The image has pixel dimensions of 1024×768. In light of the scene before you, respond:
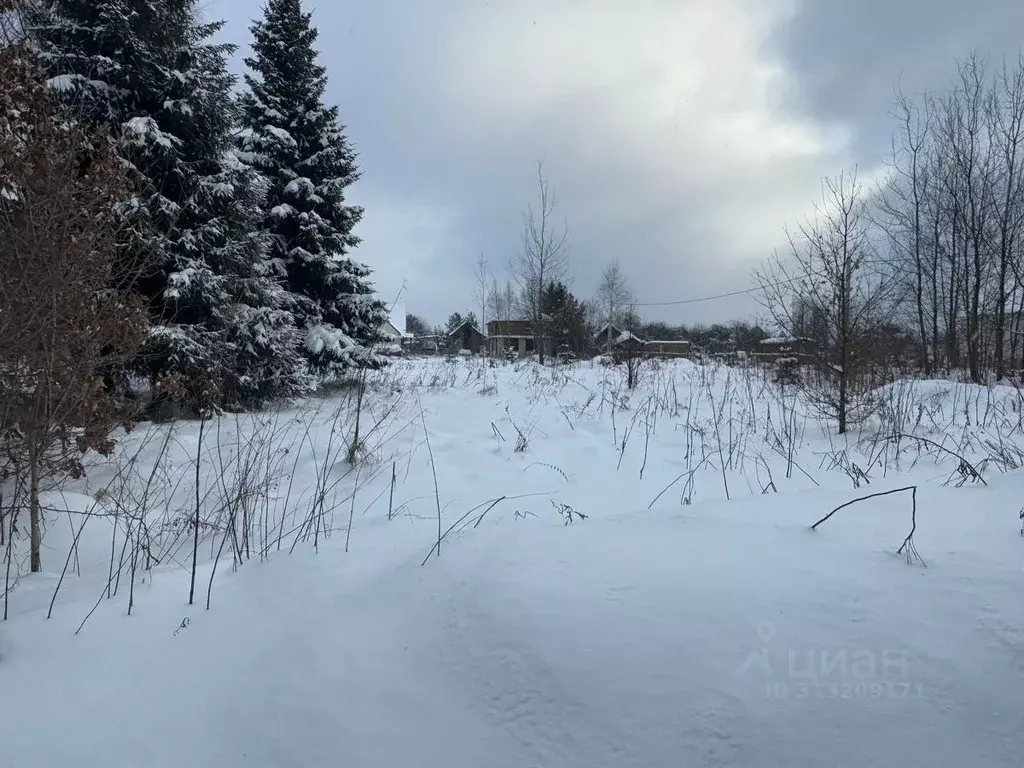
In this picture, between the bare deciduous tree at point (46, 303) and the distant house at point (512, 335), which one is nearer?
the bare deciduous tree at point (46, 303)

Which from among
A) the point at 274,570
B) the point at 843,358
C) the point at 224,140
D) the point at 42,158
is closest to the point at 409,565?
the point at 274,570

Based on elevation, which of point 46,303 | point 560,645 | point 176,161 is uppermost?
point 176,161

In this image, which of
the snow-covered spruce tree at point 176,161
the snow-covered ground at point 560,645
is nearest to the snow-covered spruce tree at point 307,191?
the snow-covered spruce tree at point 176,161

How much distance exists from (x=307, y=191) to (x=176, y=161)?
286cm

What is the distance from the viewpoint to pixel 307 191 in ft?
30.4

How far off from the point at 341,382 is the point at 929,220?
17.6 metres

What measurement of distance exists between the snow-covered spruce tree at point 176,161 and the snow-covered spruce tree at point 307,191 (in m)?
1.74

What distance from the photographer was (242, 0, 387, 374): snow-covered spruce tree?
9.21 metres

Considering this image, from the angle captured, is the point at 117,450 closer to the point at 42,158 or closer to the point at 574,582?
the point at 42,158

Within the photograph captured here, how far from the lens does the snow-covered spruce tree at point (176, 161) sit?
20.2 ft

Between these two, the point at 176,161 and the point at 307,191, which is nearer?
the point at 176,161

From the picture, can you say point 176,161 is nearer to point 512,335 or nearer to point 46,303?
point 46,303

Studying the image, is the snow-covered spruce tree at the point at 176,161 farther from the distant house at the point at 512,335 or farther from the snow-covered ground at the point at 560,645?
the distant house at the point at 512,335

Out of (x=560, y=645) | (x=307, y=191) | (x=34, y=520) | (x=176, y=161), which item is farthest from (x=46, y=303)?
(x=307, y=191)
